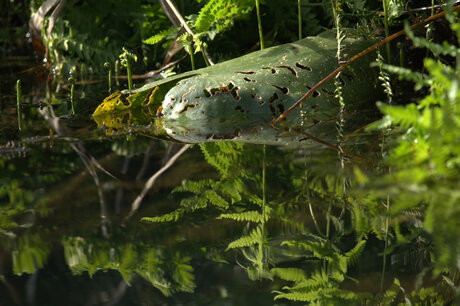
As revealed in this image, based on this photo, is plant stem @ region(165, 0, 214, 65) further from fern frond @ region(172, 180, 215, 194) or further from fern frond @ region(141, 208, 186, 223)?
fern frond @ region(141, 208, 186, 223)

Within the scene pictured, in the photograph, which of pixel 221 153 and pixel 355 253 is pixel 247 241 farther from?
pixel 221 153

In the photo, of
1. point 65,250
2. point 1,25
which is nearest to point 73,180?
point 65,250

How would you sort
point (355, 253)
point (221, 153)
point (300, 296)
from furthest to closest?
point (221, 153)
point (355, 253)
point (300, 296)

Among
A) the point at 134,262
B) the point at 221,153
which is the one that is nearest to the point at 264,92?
the point at 221,153

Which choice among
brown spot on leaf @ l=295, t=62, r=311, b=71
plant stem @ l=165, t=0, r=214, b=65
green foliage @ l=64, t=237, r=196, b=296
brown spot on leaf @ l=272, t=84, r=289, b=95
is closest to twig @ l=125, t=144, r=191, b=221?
green foliage @ l=64, t=237, r=196, b=296

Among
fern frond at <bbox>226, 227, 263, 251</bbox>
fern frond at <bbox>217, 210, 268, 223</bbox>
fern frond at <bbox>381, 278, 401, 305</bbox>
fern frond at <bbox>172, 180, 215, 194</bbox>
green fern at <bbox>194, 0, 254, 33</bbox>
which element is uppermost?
green fern at <bbox>194, 0, 254, 33</bbox>

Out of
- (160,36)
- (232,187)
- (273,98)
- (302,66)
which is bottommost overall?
(232,187)

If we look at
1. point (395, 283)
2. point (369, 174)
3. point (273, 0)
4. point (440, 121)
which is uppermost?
point (273, 0)

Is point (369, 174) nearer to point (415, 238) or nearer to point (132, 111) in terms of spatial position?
point (415, 238)
